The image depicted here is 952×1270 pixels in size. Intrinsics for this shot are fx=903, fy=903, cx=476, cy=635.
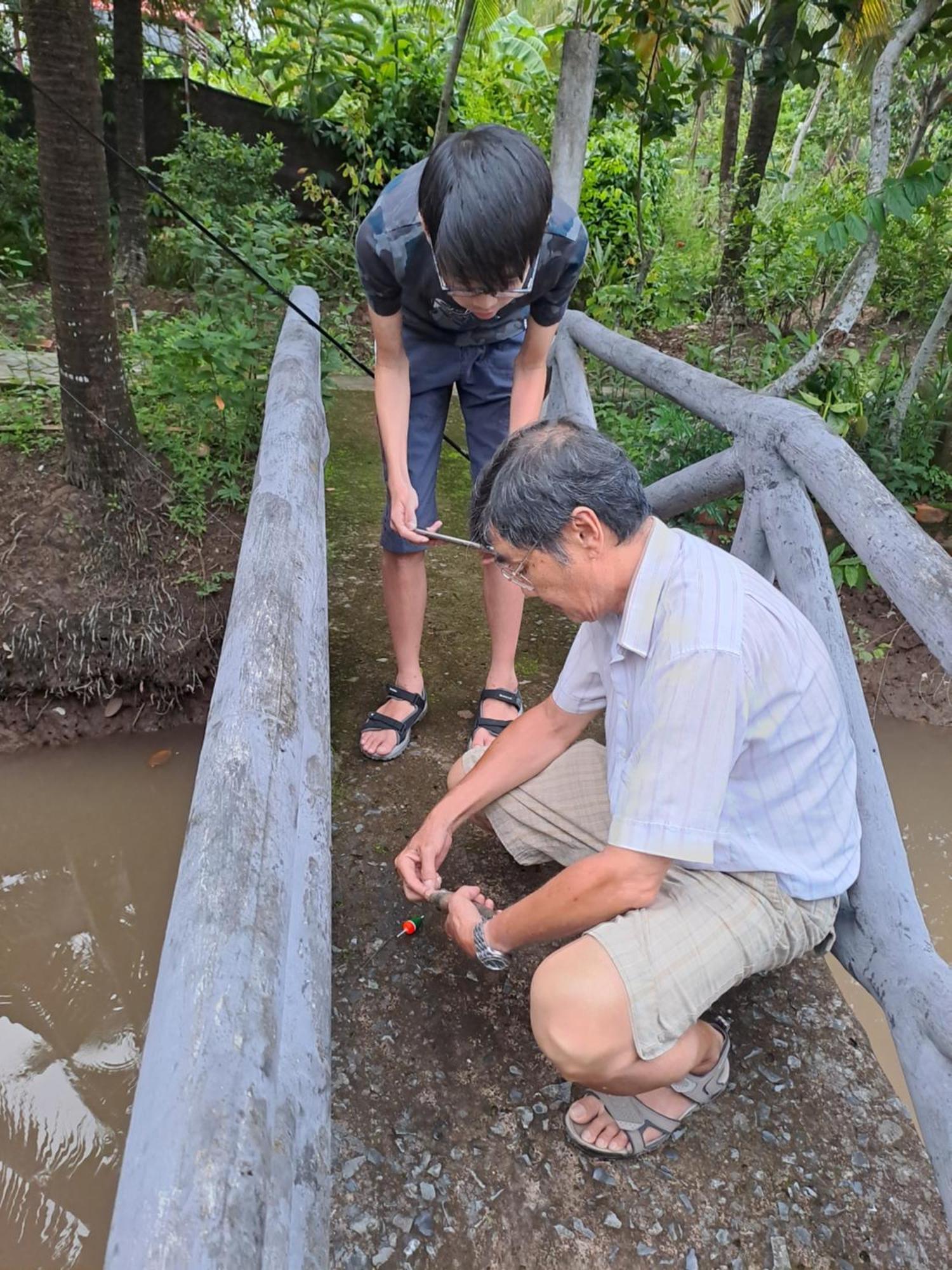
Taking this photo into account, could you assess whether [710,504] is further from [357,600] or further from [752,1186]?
[752,1186]

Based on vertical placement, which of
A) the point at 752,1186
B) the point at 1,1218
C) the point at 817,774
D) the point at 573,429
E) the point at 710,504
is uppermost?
the point at 573,429

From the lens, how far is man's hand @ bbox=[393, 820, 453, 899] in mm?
1638

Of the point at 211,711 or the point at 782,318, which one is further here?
the point at 782,318

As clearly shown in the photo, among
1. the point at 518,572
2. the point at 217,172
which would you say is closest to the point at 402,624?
the point at 518,572

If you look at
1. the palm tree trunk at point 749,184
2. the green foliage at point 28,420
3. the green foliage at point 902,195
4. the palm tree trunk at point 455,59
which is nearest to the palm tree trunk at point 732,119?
the palm tree trunk at point 749,184

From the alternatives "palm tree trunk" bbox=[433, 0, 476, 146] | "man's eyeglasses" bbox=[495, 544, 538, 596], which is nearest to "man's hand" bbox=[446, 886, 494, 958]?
"man's eyeglasses" bbox=[495, 544, 538, 596]

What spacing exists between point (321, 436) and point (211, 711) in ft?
4.73

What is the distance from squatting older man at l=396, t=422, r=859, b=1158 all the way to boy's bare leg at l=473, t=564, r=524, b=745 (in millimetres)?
761

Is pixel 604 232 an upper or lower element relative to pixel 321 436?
upper

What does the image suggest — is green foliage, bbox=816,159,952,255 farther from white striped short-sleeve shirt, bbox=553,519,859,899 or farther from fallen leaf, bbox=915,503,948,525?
white striped short-sleeve shirt, bbox=553,519,859,899

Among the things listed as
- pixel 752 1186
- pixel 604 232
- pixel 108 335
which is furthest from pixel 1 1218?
pixel 604 232

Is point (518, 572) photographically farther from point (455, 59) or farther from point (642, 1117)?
point (455, 59)

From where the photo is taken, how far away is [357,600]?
293 cm

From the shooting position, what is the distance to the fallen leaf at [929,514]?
150 inches
